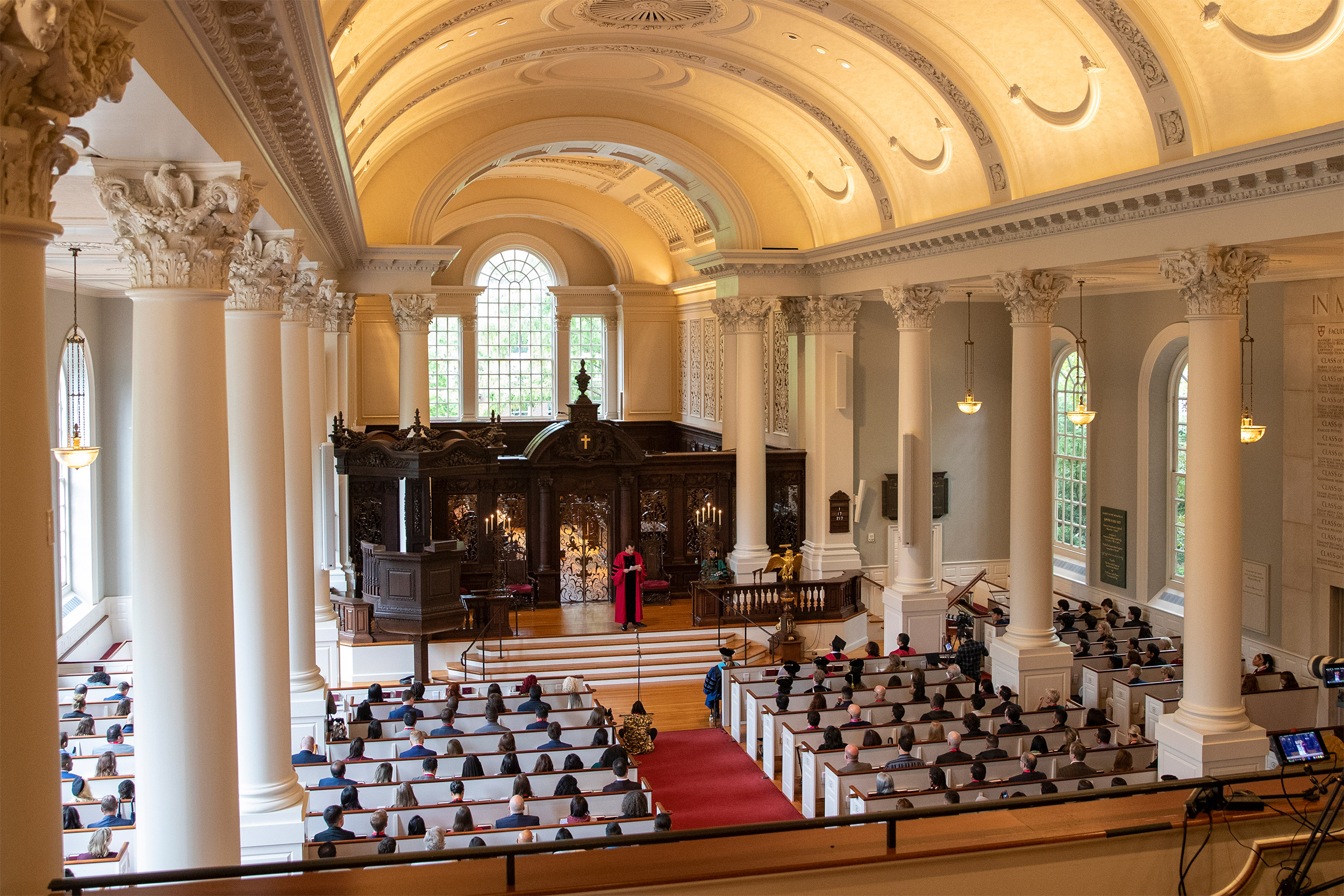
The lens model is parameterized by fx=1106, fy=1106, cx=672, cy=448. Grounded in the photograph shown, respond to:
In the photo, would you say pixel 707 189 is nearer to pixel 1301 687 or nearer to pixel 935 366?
pixel 935 366

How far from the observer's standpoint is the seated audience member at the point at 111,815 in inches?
396

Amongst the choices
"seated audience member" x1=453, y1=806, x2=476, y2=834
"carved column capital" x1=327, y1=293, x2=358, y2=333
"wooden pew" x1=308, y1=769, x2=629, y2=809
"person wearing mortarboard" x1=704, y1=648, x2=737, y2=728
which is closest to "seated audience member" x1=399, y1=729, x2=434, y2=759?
"wooden pew" x1=308, y1=769, x2=629, y2=809

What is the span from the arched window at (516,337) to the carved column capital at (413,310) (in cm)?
1079

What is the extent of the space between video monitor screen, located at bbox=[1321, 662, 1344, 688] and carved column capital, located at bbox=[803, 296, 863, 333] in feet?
57.7

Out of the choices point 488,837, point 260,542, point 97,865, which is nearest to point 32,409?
point 260,542

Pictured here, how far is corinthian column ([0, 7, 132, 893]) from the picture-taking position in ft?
12.1

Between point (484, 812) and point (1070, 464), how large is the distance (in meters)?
17.3

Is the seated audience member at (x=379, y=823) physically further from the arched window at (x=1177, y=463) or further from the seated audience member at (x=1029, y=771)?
the arched window at (x=1177, y=463)

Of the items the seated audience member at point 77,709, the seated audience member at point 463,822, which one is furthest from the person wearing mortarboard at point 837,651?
the seated audience member at point 77,709

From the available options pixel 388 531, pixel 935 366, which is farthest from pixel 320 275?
pixel 935 366

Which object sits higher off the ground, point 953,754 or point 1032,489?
point 1032,489

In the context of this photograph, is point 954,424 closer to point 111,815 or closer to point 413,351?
point 413,351

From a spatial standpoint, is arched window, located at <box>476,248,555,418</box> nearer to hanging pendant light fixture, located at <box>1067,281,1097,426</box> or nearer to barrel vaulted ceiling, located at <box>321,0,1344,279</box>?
barrel vaulted ceiling, located at <box>321,0,1344,279</box>

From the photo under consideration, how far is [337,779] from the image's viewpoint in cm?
1189
